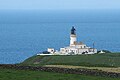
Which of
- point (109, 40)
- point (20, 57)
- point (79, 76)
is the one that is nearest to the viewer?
point (79, 76)

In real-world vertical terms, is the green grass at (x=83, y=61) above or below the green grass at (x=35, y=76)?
above

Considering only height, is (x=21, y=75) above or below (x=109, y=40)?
below

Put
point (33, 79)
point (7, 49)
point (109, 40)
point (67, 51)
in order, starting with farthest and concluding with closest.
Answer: point (109, 40) → point (7, 49) → point (67, 51) → point (33, 79)

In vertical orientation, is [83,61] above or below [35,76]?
above

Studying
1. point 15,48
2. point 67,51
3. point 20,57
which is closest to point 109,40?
point 15,48

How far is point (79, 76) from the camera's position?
85.8 feet

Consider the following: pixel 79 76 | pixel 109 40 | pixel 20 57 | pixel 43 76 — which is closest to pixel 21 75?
pixel 43 76

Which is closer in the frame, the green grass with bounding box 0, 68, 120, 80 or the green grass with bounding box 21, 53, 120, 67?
the green grass with bounding box 0, 68, 120, 80

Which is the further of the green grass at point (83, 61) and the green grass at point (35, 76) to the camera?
the green grass at point (83, 61)

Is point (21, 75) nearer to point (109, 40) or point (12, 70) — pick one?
point (12, 70)

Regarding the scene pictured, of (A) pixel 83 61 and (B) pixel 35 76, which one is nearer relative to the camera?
(B) pixel 35 76

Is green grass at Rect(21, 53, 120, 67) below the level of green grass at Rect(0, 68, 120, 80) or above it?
above

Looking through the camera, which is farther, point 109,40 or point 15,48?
point 109,40

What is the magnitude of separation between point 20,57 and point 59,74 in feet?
202
